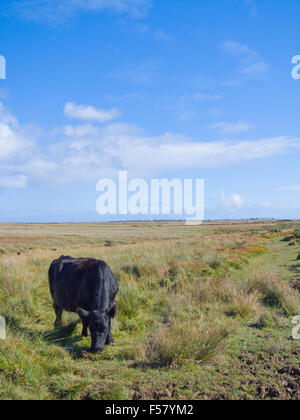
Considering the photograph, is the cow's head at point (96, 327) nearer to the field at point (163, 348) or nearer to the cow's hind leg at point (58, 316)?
the field at point (163, 348)

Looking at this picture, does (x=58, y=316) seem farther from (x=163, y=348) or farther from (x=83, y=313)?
(x=163, y=348)

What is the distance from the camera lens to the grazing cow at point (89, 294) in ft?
19.9

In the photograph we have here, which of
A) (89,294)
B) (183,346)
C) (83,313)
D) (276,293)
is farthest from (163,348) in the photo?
(276,293)

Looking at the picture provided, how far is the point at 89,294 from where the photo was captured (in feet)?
22.4

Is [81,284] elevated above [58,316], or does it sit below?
above

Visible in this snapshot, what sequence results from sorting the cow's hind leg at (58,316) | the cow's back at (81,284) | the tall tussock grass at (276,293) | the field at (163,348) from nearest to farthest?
the field at (163,348), the cow's back at (81,284), the cow's hind leg at (58,316), the tall tussock grass at (276,293)

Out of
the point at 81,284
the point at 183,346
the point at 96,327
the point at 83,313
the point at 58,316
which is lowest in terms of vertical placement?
the point at 58,316

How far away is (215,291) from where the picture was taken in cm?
953

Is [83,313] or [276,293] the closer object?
[83,313]

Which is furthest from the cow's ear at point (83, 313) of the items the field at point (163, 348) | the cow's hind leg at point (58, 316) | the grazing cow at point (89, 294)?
the cow's hind leg at point (58, 316)
